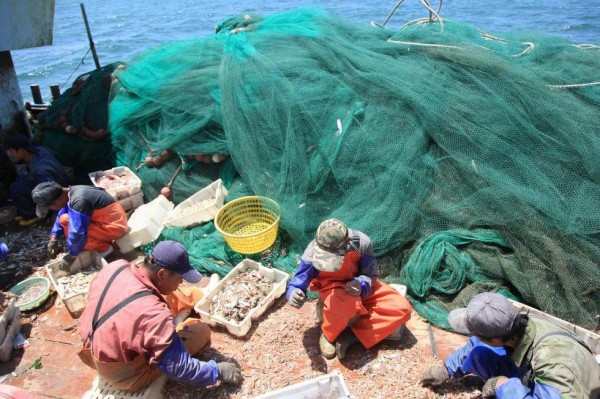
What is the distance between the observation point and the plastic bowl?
385 cm

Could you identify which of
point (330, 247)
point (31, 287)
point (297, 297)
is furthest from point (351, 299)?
point (31, 287)

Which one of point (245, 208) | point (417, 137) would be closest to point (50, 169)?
point (245, 208)

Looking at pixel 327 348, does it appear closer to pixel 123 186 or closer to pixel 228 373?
pixel 228 373

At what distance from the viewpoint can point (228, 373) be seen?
298 cm

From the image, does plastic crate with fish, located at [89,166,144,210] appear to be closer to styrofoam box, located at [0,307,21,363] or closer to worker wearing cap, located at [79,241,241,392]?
styrofoam box, located at [0,307,21,363]

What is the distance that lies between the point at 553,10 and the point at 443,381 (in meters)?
17.8

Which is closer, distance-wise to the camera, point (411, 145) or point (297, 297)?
point (297, 297)

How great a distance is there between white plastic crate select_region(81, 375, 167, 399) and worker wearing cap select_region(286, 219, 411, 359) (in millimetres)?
1033

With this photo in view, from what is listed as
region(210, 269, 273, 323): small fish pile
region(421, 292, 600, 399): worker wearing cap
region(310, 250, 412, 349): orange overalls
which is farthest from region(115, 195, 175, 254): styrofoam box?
region(421, 292, 600, 399): worker wearing cap

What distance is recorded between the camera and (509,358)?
8.75 ft

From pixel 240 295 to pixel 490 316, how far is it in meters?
2.03

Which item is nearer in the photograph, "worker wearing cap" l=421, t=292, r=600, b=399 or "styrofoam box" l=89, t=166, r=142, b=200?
"worker wearing cap" l=421, t=292, r=600, b=399

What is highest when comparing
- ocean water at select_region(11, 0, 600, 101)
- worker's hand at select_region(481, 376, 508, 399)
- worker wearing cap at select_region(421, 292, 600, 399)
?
worker wearing cap at select_region(421, 292, 600, 399)

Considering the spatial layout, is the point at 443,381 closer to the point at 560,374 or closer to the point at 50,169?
the point at 560,374
